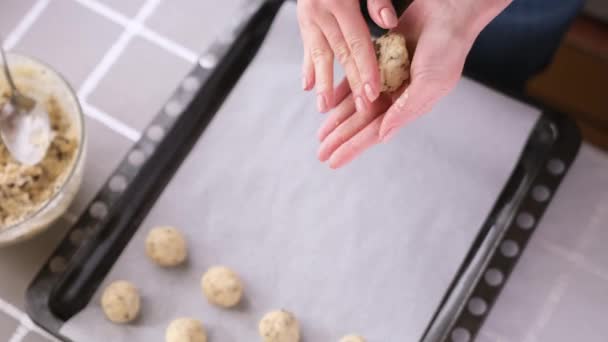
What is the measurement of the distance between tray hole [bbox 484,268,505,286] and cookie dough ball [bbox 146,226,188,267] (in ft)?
1.22

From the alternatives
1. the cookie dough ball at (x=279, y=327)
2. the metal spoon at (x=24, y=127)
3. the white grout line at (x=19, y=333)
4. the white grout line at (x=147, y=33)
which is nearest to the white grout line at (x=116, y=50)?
the white grout line at (x=147, y=33)

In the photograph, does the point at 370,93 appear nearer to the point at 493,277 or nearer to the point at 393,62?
the point at 393,62

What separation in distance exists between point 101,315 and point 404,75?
1.50 ft

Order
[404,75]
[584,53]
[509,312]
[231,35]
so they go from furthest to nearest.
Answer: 1. [584,53]
2. [231,35]
3. [509,312]
4. [404,75]

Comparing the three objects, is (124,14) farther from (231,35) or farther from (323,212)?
(323,212)

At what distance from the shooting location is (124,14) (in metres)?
1.11

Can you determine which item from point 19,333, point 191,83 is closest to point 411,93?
point 191,83

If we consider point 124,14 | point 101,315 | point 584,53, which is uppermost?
point 584,53

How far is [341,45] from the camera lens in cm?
85

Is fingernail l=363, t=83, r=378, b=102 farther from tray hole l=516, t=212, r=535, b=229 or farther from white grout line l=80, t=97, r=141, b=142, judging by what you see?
white grout line l=80, t=97, r=141, b=142

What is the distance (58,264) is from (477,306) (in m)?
0.51

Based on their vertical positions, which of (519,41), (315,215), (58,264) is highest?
(519,41)

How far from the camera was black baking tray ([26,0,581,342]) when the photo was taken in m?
0.89

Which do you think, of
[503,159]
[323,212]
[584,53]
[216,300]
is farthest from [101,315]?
[584,53]
